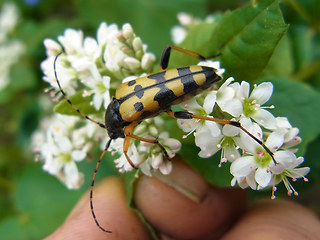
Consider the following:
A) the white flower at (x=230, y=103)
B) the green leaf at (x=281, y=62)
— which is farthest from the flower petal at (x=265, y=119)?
the green leaf at (x=281, y=62)

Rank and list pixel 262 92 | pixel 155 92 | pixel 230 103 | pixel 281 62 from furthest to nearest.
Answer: pixel 281 62 < pixel 155 92 < pixel 262 92 < pixel 230 103

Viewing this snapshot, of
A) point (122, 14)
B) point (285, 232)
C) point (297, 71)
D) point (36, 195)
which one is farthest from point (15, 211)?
point (297, 71)

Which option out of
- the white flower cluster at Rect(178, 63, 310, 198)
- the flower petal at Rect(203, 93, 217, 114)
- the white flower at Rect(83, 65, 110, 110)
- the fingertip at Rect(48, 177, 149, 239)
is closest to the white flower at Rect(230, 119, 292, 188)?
the white flower cluster at Rect(178, 63, 310, 198)

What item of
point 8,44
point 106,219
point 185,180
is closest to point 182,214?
point 185,180

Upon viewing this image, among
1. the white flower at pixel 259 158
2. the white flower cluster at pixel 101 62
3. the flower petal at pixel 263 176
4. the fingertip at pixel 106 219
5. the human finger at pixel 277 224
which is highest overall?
the white flower cluster at pixel 101 62

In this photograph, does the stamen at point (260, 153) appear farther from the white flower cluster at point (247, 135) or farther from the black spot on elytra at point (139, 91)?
the black spot on elytra at point (139, 91)

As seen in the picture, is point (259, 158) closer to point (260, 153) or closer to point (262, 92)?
point (260, 153)
